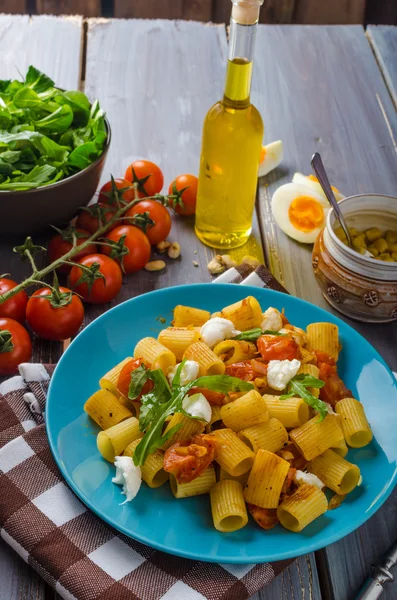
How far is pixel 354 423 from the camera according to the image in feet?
4.90

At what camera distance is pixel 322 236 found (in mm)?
1983

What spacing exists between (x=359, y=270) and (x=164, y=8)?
129 inches

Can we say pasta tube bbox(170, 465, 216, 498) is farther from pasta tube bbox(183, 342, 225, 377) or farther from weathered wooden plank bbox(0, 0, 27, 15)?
weathered wooden plank bbox(0, 0, 27, 15)

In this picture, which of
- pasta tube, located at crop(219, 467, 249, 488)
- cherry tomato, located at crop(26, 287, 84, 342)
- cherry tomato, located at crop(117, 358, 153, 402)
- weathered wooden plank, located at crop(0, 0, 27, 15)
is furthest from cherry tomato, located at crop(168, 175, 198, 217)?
weathered wooden plank, located at crop(0, 0, 27, 15)

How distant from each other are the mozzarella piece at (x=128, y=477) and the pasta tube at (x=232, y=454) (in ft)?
0.53

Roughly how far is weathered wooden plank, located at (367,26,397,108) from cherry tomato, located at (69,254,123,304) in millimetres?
1508

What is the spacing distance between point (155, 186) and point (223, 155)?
1.11 feet

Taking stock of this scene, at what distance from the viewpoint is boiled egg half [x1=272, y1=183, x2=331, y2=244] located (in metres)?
2.20

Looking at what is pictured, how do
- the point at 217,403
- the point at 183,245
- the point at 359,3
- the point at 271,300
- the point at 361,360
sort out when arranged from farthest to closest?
the point at 359,3
the point at 183,245
the point at 271,300
the point at 361,360
the point at 217,403

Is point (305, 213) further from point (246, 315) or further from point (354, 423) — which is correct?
point (354, 423)

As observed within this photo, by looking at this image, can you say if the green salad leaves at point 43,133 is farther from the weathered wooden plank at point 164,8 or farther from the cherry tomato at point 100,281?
the weathered wooden plank at point 164,8

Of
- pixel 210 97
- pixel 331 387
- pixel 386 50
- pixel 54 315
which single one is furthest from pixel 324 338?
pixel 386 50

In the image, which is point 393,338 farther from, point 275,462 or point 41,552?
point 41,552

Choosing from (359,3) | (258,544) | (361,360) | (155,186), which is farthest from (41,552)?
(359,3)
